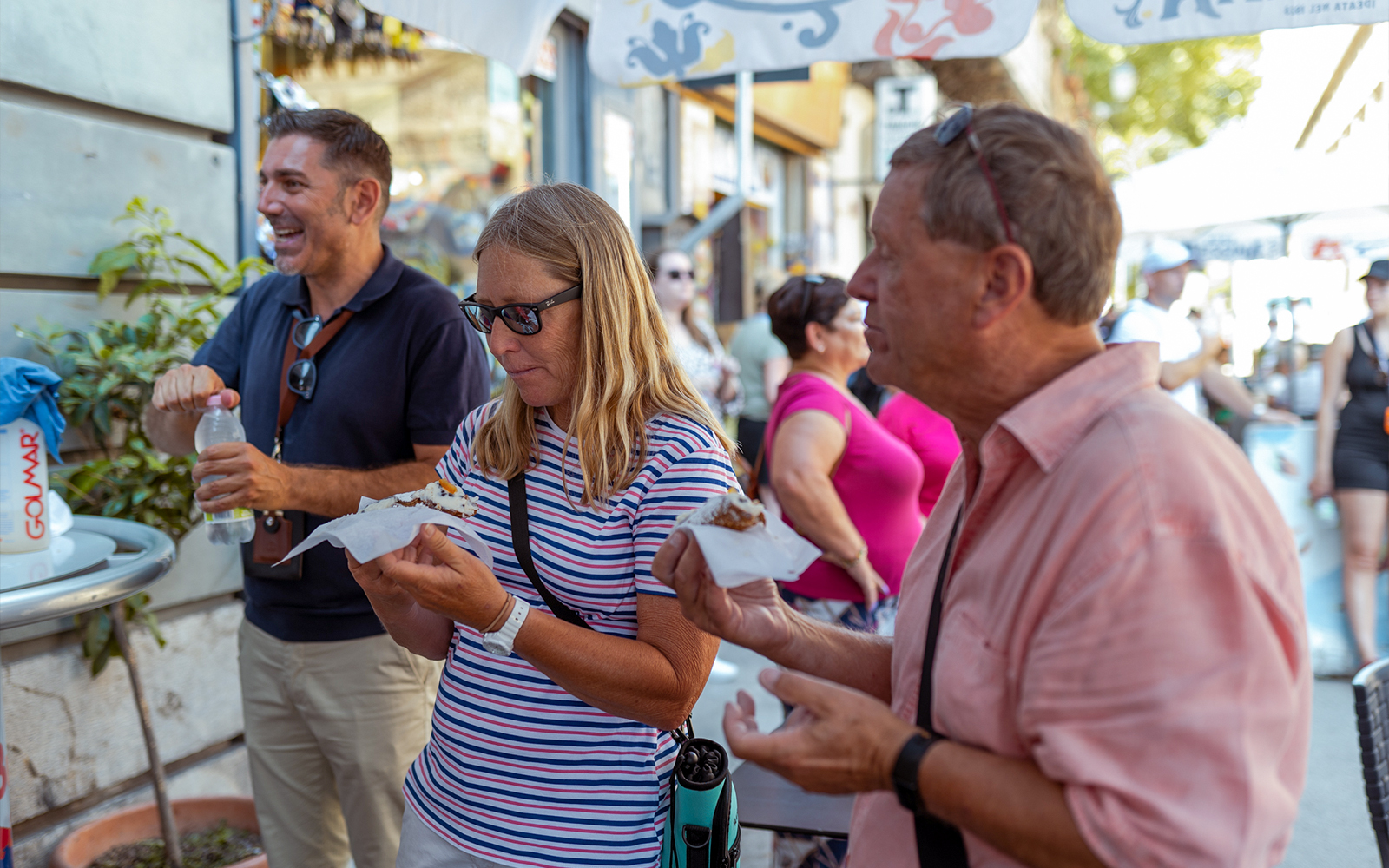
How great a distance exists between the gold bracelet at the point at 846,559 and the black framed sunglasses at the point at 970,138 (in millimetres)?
2089

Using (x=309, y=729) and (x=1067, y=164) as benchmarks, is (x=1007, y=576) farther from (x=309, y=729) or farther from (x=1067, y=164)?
(x=309, y=729)

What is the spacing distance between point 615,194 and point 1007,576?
6.30 metres

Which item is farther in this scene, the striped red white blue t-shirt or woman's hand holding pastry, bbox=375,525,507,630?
the striped red white blue t-shirt

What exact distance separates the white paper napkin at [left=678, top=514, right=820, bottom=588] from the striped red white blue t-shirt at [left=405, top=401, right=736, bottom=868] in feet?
0.89

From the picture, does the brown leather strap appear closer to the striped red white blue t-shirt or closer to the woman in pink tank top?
the striped red white blue t-shirt

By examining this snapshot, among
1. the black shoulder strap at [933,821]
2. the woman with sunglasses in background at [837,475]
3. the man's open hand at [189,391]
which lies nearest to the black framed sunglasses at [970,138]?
the black shoulder strap at [933,821]

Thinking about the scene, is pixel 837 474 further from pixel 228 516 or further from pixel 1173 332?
pixel 1173 332

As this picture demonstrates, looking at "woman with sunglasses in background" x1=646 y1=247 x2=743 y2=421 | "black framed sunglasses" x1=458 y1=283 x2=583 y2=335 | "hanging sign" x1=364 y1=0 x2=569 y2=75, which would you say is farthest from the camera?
"woman with sunglasses in background" x1=646 y1=247 x2=743 y2=421

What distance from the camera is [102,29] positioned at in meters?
3.30

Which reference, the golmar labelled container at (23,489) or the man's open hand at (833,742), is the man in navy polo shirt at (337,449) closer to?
the golmar labelled container at (23,489)

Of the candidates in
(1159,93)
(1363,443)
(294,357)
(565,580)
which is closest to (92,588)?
(565,580)

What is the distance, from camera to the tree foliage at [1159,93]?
78.7 ft

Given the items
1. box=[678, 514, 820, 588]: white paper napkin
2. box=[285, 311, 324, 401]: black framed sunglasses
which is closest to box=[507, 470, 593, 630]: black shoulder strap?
box=[678, 514, 820, 588]: white paper napkin

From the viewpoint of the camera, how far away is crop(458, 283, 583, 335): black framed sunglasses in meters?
1.76
